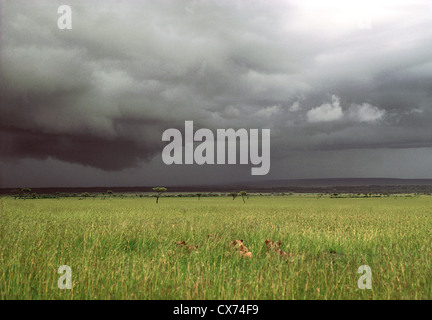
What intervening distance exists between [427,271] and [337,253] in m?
3.90

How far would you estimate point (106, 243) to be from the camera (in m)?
12.2

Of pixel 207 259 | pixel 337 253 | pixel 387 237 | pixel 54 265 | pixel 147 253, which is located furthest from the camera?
pixel 387 237

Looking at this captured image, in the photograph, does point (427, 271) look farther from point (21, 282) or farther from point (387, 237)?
point (21, 282)

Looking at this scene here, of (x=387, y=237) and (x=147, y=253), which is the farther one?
(x=387, y=237)

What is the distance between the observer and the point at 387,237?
50.5 ft

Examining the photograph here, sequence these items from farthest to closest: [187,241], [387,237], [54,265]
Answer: [387,237] → [187,241] → [54,265]

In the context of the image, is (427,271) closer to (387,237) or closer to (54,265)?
(387,237)

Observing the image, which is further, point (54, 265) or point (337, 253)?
point (337, 253)

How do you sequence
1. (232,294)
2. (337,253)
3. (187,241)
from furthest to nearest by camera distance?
(187,241) → (337,253) → (232,294)

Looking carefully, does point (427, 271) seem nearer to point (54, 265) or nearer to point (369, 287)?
point (369, 287)

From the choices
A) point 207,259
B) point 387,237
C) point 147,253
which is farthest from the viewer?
point 387,237
